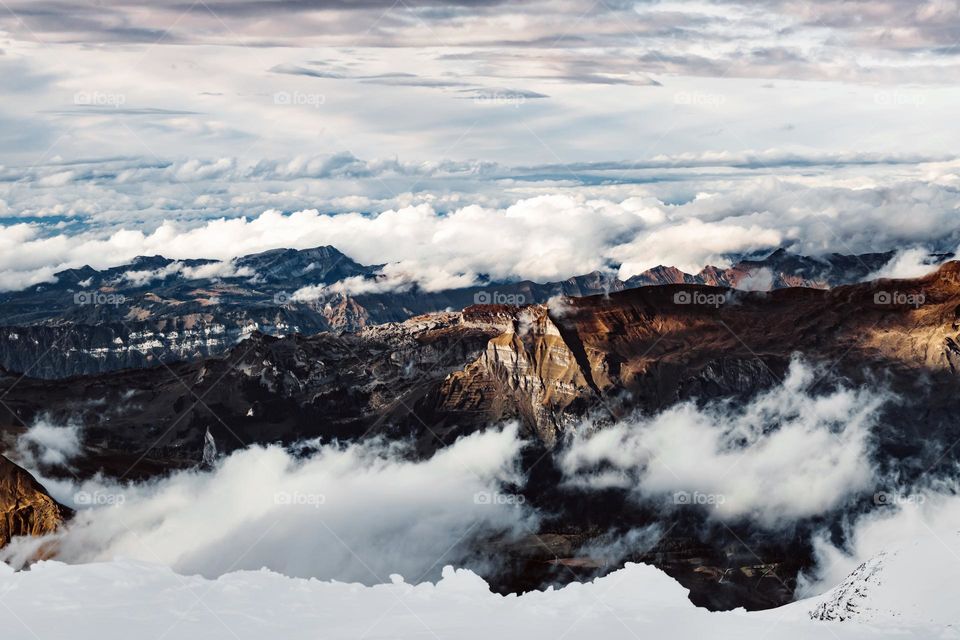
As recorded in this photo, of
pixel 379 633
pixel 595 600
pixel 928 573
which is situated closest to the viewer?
pixel 379 633

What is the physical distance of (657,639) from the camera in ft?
362

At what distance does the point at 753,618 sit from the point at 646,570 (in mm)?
14270

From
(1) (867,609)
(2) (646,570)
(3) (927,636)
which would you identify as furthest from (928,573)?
(2) (646,570)

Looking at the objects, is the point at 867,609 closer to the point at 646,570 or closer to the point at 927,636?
the point at 927,636

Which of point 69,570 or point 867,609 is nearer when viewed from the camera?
point 69,570

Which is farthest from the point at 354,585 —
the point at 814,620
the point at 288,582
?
the point at 814,620

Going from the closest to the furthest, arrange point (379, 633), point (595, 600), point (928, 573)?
point (379, 633), point (595, 600), point (928, 573)

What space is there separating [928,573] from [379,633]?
6721 centimetres

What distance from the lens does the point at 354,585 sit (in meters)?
119

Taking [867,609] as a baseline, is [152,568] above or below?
above

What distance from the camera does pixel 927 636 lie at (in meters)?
110

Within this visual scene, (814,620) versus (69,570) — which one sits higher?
(69,570)

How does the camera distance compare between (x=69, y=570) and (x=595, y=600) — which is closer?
(x=69, y=570)

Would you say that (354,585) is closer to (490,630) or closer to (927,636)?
(490,630)
